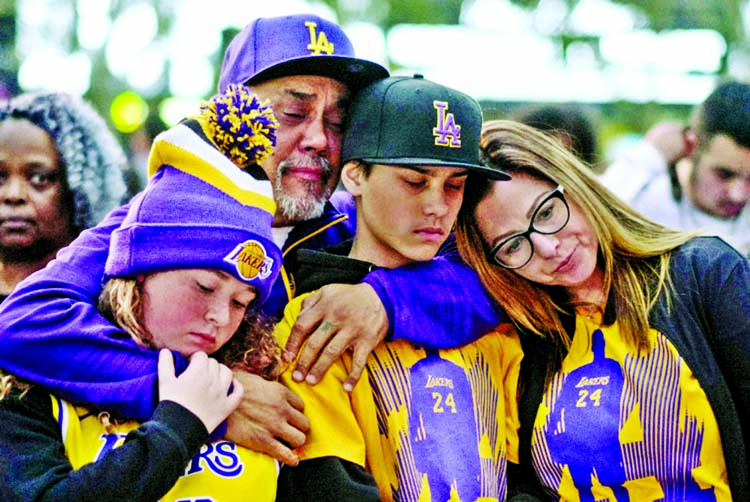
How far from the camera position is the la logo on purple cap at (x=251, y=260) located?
2514 mm

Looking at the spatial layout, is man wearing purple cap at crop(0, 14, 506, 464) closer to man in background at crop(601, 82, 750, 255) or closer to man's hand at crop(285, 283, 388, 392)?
man's hand at crop(285, 283, 388, 392)

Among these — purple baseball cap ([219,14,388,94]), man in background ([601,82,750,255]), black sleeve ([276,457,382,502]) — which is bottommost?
black sleeve ([276,457,382,502])

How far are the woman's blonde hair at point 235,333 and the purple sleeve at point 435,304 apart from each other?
37 centimetres

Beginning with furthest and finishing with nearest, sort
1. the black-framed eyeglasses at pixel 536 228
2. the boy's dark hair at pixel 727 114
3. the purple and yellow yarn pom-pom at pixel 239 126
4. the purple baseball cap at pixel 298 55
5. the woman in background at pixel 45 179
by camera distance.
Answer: the boy's dark hair at pixel 727 114 < the woman in background at pixel 45 179 < the purple baseball cap at pixel 298 55 < the black-framed eyeglasses at pixel 536 228 < the purple and yellow yarn pom-pom at pixel 239 126

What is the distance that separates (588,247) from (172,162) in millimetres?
1323

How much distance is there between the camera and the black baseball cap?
113 inches

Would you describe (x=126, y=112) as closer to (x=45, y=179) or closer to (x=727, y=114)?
(x=727, y=114)

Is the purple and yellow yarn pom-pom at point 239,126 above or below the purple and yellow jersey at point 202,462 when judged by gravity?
above

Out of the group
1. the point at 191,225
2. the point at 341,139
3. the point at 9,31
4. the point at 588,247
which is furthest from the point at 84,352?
the point at 9,31

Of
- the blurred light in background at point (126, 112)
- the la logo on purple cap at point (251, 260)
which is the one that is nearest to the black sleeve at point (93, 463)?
the la logo on purple cap at point (251, 260)

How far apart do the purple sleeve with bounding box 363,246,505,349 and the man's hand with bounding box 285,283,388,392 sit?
57mm

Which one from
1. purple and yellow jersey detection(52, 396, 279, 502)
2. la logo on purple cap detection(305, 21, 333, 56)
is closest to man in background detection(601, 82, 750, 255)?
la logo on purple cap detection(305, 21, 333, 56)

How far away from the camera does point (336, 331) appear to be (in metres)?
2.78

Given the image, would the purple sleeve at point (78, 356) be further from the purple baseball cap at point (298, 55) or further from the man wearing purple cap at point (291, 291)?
the purple baseball cap at point (298, 55)
